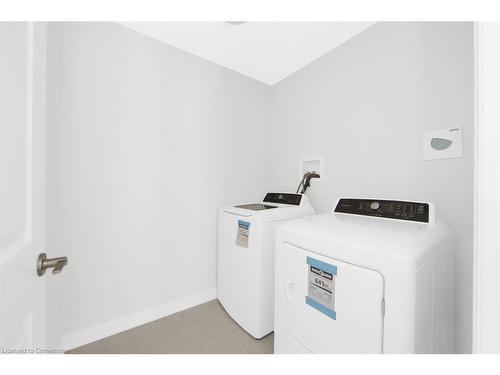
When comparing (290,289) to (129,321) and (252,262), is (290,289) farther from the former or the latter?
(129,321)

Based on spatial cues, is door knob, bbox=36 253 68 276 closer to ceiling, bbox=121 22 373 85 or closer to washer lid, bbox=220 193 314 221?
washer lid, bbox=220 193 314 221

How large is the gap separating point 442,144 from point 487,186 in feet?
2.62

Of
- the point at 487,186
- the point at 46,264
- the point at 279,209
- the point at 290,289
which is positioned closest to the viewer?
the point at 487,186

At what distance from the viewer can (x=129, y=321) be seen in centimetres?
146

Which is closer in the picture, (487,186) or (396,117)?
(487,186)

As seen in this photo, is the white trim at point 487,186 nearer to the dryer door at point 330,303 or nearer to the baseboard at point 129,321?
the dryer door at point 330,303

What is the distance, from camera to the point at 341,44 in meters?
1.54

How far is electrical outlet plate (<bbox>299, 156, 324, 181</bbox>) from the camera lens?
5.56 ft

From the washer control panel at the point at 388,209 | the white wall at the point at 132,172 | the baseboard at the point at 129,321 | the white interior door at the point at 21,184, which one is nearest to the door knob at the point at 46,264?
the white interior door at the point at 21,184

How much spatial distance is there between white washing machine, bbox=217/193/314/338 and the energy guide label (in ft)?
1.57

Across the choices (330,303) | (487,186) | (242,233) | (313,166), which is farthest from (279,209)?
(487,186)

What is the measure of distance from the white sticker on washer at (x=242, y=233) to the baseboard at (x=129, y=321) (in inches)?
28.6

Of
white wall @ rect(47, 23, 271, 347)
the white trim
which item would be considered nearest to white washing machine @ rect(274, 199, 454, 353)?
the white trim
